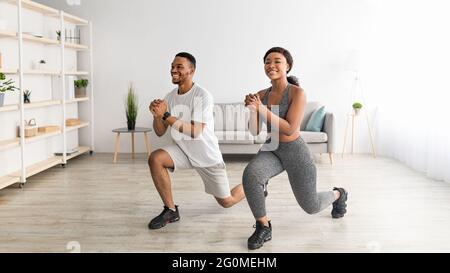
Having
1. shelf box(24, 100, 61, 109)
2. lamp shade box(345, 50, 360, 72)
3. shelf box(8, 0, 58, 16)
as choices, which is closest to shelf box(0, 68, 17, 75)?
shelf box(24, 100, 61, 109)

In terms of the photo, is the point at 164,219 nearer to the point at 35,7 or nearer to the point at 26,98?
the point at 26,98

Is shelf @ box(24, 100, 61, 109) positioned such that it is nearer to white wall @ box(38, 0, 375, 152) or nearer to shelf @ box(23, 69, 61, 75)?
shelf @ box(23, 69, 61, 75)

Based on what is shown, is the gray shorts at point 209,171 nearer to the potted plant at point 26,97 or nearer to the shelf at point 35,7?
the potted plant at point 26,97

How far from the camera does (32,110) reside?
538 centimetres

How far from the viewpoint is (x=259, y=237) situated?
9.82ft

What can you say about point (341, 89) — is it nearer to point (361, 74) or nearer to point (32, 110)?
point (361, 74)

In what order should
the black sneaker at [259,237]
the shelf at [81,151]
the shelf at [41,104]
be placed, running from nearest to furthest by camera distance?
the black sneaker at [259,237] < the shelf at [41,104] < the shelf at [81,151]

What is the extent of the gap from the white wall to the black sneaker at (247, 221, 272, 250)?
401 centimetres

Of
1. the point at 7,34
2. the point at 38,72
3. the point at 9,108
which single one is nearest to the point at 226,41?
the point at 38,72

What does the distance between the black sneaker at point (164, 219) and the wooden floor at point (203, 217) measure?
0.04m

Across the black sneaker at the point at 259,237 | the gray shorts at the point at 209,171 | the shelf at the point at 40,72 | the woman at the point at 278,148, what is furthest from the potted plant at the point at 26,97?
the black sneaker at the point at 259,237

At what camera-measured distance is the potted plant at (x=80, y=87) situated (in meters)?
6.46

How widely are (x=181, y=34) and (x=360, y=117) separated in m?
2.67

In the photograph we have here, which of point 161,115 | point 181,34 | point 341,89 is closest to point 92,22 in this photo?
point 181,34
